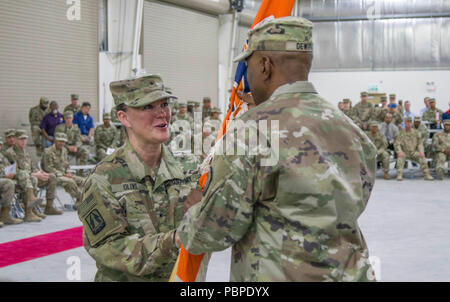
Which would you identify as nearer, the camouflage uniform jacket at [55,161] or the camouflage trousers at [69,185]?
the camouflage trousers at [69,185]

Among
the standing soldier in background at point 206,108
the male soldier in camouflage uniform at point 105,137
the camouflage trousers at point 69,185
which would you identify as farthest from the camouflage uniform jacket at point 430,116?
the camouflage trousers at point 69,185

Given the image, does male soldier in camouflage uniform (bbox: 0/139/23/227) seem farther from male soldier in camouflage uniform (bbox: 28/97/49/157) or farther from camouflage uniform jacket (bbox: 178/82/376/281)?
camouflage uniform jacket (bbox: 178/82/376/281)

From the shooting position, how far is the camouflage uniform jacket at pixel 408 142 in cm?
1387

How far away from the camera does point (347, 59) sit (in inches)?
941

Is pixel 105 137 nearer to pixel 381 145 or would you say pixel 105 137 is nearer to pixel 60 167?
pixel 60 167

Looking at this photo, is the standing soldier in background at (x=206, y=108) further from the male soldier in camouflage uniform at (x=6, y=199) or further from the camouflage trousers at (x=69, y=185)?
the male soldier in camouflage uniform at (x=6, y=199)

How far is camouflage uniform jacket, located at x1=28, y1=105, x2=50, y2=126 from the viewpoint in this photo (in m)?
12.2

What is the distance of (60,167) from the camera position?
9609 millimetres

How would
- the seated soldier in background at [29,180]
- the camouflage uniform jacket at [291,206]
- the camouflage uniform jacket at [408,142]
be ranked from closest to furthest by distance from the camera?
the camouflage uniform jacket at [291,206], the seated soldier in background at [29,180], the camouflage uniform jacket at [408,142]

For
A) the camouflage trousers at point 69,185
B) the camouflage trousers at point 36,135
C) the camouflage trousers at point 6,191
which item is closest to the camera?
the camouflage trousers at point 6,191

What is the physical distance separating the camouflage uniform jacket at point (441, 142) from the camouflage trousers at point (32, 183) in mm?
9331

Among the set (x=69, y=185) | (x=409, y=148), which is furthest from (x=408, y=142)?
(x=69, y=185)

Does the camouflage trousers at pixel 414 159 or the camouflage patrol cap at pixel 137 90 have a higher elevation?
the camouflage patrol cap at pixel 137 90
